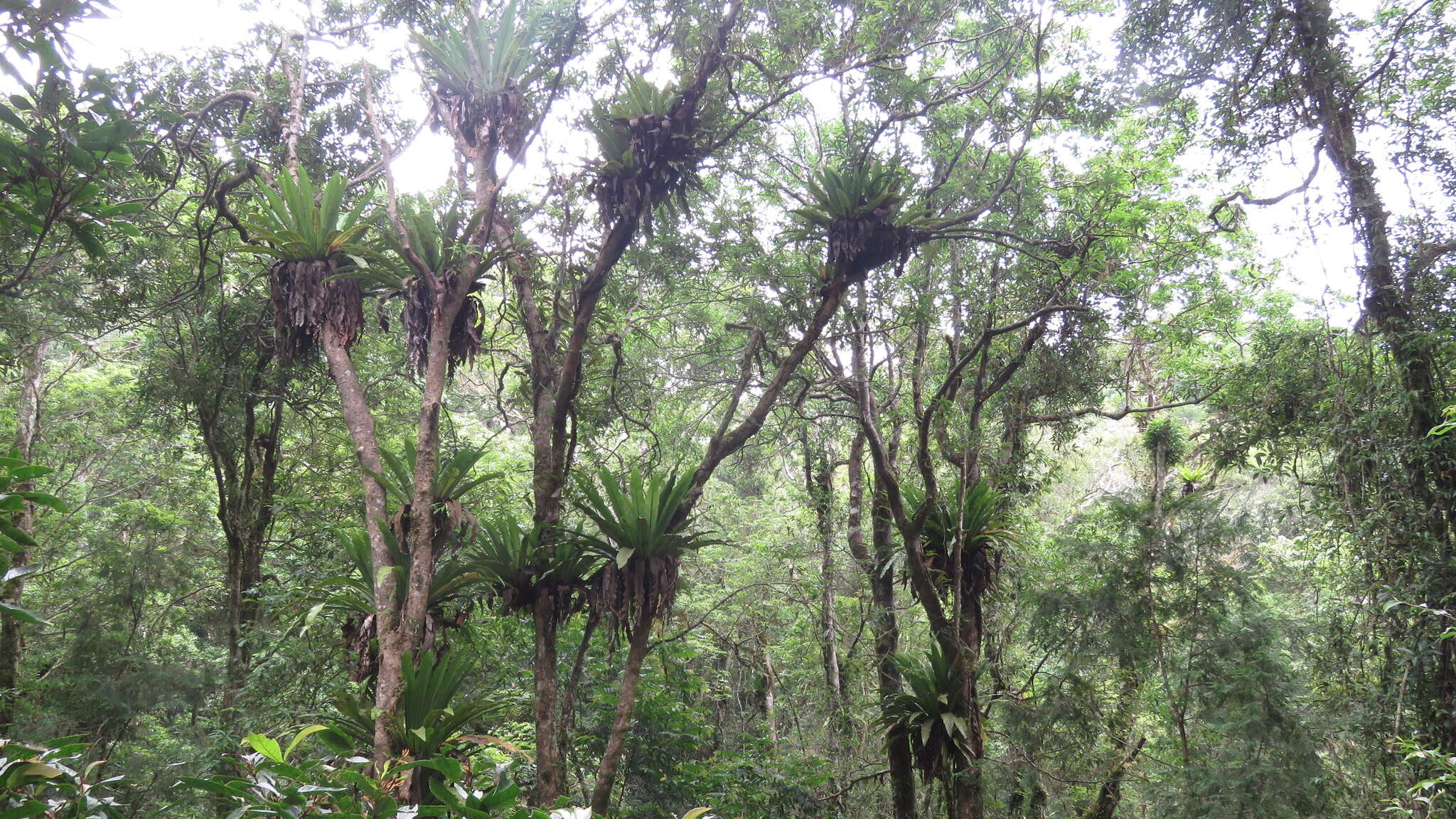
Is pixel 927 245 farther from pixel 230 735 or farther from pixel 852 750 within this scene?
pixel 230 735

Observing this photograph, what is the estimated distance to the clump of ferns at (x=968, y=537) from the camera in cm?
489

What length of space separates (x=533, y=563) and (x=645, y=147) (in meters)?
2.40

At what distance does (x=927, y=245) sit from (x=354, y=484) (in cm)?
532

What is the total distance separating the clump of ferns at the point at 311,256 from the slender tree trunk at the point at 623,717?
2.16 metres

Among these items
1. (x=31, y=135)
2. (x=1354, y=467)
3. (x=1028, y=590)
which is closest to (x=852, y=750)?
(x=1028, y=590)

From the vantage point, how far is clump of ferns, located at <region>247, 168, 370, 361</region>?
3.69 metres

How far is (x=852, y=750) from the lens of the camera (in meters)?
6.61

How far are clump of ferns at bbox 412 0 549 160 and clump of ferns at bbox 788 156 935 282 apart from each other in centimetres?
183

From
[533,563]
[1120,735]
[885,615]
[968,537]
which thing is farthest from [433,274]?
[1120,735]

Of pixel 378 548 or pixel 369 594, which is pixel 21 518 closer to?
pixel 369 594

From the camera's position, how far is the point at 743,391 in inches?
211

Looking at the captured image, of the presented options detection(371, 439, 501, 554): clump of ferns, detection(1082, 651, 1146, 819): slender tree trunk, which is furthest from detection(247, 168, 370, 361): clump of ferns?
detection(1082, 651, 1146, 819): slender tree trunk

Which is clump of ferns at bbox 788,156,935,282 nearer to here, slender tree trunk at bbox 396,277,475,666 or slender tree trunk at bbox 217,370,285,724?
slender tree trunk at bbox 396,277,475,666

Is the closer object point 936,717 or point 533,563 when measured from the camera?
point 533,563
